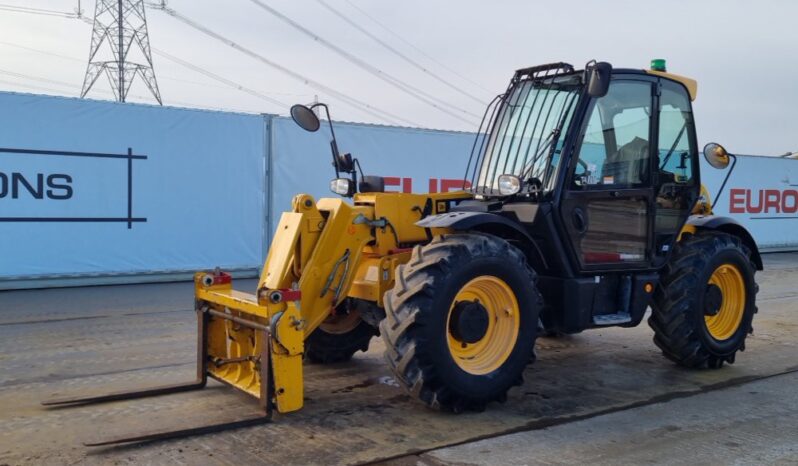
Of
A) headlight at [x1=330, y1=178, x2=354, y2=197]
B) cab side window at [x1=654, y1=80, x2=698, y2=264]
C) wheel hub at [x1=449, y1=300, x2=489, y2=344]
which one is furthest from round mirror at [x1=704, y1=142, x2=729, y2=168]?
headlight at [x1=330, y1=178, x2=354, y2=197]

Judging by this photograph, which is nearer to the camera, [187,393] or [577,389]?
[187,393]

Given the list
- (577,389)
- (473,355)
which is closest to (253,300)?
(473,355)

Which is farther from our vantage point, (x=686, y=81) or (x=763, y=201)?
(x=763, y=201)

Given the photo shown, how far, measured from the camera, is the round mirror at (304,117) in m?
5.82

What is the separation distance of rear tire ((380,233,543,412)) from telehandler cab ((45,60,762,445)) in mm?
11

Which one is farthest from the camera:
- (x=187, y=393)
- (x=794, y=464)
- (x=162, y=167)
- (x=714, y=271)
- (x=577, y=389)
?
(x=162, y=167)

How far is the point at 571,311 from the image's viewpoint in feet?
19.1

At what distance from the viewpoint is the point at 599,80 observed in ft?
17.3

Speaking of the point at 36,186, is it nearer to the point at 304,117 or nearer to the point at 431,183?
the point at 431,183

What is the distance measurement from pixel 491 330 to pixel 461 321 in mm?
353

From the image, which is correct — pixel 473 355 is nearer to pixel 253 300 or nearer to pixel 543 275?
pixel 543 275

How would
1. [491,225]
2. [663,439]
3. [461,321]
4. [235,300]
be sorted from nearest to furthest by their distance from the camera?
[663,439], [461,321], [235,300], [491,225]

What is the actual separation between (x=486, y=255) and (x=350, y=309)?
1.46 metres

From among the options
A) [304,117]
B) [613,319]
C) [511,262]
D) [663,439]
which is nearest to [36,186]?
[304,117]
